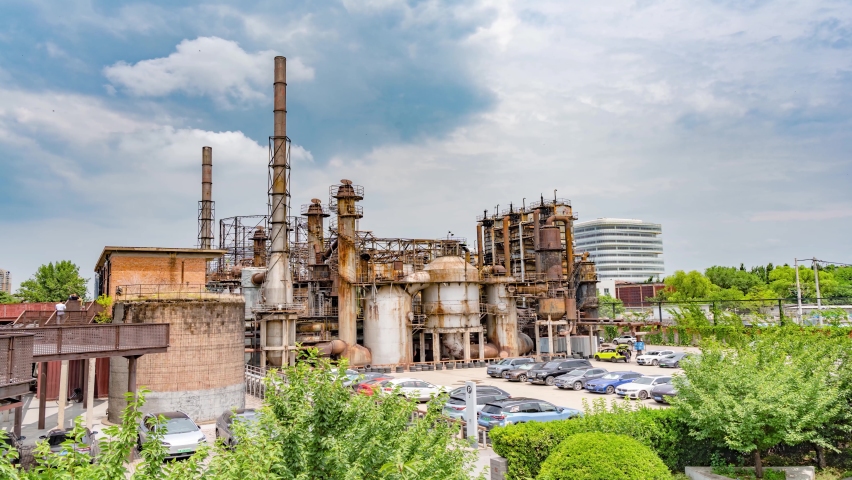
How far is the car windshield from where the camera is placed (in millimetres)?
17719

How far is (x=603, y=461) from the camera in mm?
12680

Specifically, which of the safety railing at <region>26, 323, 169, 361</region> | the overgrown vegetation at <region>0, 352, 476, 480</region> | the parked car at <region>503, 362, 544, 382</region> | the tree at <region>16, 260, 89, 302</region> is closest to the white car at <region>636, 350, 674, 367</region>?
the parked car at <region>503, 362, 544, 382</region>

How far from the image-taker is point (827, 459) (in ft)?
64.2

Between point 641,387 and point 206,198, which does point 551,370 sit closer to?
point 641,387

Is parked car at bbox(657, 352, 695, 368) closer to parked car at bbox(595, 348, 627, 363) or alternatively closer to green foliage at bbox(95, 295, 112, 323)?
parked car at bbox(595, 348, 627, 363)

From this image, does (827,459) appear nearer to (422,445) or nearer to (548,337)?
(422,445)

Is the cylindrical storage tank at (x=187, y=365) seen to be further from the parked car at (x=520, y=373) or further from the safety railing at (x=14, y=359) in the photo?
the parked car at (x=520, y=373)

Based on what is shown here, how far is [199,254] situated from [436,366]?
901 inches

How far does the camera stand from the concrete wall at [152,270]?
29047 mm

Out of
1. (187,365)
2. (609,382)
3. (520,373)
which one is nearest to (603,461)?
(187,365)

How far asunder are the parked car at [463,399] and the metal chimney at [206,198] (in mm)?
44391

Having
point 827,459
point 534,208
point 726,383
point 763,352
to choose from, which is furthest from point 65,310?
point 534,208

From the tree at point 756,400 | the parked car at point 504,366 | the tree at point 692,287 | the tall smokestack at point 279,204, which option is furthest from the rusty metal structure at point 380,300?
the tree at point 692,287

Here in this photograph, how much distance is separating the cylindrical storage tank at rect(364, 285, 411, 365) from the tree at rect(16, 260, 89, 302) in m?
41.8
